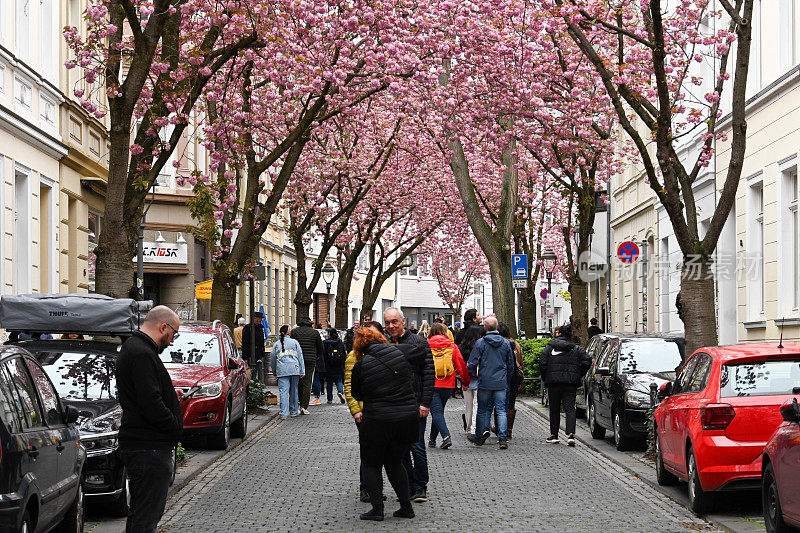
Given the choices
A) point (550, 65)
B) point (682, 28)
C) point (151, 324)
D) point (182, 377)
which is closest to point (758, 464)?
point (151, 324)

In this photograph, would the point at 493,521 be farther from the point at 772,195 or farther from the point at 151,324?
the point at 772,195

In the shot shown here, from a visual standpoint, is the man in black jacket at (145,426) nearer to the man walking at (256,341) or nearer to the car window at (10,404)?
the car window at (10,404)

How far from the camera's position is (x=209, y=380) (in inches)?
675

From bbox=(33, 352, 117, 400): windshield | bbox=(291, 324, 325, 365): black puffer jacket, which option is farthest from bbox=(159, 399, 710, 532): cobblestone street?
bbox=(291, 324, 325, 365): black puffer jacket

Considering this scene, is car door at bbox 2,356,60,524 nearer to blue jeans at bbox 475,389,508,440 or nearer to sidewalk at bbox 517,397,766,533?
sidewalk at bbox 517,397,766,533

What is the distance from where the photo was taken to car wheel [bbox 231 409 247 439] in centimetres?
1920

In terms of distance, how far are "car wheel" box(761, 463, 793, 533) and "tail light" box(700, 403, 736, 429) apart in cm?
144

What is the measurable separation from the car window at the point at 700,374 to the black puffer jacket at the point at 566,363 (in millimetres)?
5975

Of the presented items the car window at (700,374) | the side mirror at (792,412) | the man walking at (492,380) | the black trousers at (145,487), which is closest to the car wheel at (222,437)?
the man walking at (492,380)

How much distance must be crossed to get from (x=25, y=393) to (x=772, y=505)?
533cm

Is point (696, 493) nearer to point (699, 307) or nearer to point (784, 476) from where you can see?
point (784, 476)

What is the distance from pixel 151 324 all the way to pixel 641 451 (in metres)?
10.3

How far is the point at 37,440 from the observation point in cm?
784

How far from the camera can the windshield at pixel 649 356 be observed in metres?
17.4
